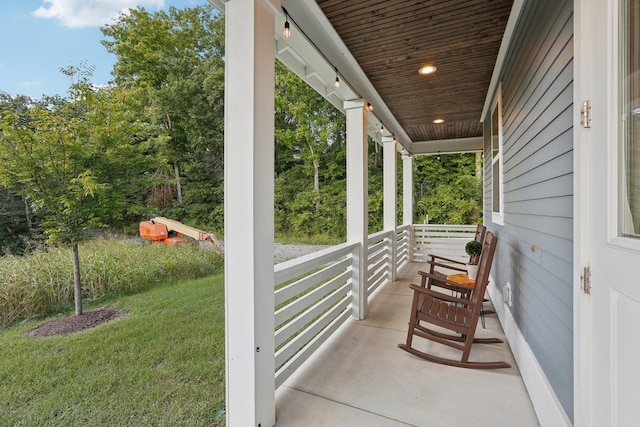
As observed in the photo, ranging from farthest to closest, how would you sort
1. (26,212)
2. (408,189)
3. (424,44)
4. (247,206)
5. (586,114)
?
(408,189) → (424,44) → (26,212) → (247,206) → (586,114)

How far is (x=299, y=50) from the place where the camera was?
2260 mm

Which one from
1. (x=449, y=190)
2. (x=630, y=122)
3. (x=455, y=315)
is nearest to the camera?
(x=630, y=122)

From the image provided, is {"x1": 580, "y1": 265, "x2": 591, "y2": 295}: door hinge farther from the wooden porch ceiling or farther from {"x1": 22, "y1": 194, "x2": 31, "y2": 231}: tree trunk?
{"x1": 22, "y1": 194, "x2": 31, "y2": 231}: tree trunk

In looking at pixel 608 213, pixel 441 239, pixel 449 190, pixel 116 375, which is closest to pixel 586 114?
pixel 608 213

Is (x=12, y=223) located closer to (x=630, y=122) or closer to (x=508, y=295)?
(x=630, y=122)

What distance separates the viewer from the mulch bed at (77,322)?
82.8 inches

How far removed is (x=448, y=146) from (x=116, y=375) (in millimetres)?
6344

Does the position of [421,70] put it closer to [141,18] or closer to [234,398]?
[141,18]

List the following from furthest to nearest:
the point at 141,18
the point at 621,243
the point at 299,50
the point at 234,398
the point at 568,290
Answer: the point at 141,18
the point at 299,50
the point at 234,398
the point at 568,290
the point at 621,243

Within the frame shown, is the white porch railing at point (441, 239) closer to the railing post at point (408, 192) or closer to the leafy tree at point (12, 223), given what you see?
the railing post at point (408, 192)

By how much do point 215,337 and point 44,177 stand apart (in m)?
1.81

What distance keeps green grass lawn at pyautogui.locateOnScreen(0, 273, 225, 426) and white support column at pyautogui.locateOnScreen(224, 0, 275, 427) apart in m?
0.42

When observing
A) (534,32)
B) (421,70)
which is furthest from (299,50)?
(534,32)

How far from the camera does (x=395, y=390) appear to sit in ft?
6.41
